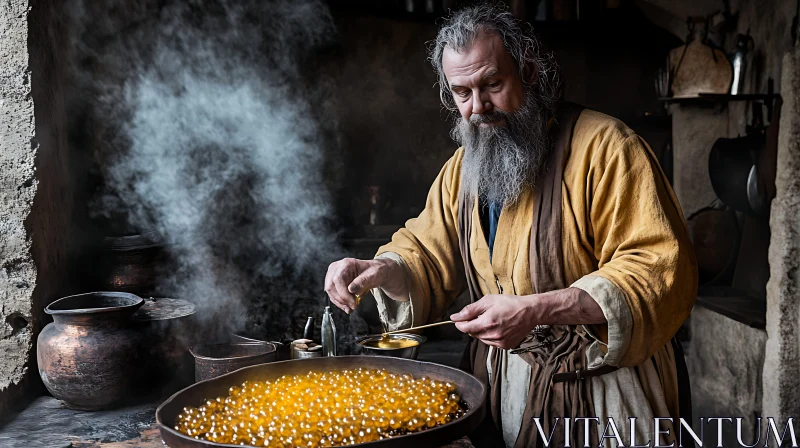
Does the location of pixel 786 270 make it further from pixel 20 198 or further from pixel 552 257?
pixel 20 198

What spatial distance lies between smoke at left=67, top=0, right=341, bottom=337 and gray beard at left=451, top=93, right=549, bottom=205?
Answer: 1732mm

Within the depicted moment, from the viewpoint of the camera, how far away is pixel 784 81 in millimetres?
4305

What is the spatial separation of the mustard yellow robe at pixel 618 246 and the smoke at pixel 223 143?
1.75 m

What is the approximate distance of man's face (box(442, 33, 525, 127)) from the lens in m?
2.62

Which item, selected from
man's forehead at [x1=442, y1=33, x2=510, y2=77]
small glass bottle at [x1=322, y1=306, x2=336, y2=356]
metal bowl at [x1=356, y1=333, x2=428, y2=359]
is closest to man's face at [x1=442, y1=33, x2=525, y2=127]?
man's forehead at [x1=442, y1=33, x2=510, y2=77]

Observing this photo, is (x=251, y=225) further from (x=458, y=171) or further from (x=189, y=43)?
(x=458, y=171)

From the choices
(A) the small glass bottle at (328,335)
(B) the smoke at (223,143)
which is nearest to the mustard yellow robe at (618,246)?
(A) the small glass bottle at (328,335)

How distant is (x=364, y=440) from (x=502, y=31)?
1.57 meters

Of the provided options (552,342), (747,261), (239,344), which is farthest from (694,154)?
(239,344)

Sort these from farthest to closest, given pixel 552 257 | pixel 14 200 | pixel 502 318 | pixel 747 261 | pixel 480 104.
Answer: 1. pixel 747 261
2. pixel 14 200
3. pixel 480 104
4. pixel 552 257
5. pixel 502 318

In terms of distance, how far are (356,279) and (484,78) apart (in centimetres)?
95

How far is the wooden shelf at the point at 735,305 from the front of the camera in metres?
4.77

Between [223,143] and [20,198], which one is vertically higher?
[223,143]

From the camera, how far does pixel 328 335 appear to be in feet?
11.0
